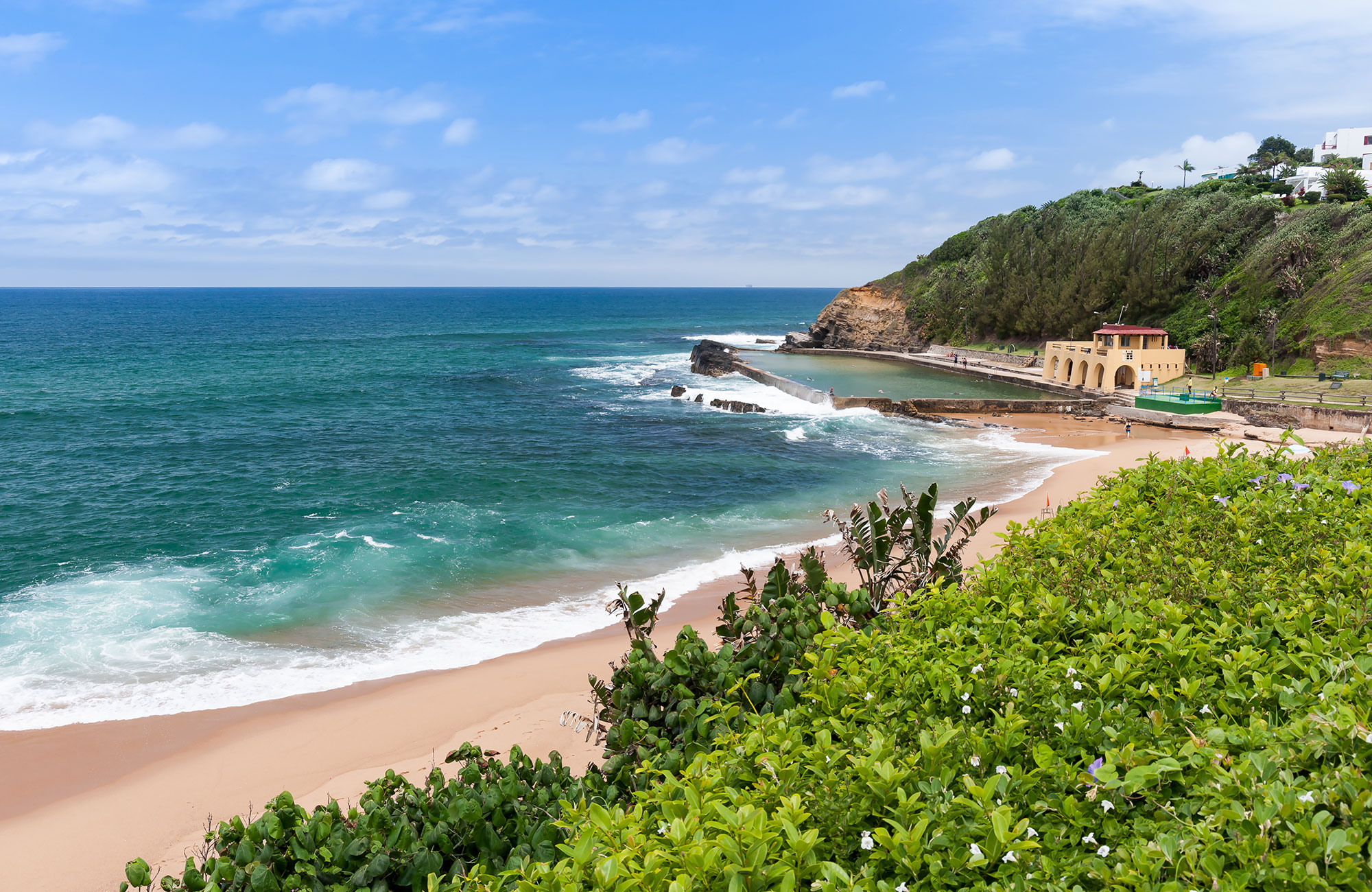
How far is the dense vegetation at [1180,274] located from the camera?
47156 mm

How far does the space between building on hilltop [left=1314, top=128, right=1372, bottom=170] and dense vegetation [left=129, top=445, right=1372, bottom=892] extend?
397 feet

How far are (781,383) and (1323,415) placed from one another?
93.1 ft

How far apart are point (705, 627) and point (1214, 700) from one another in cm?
1235

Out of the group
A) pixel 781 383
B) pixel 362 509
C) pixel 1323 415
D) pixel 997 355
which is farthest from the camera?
pixel 997 355

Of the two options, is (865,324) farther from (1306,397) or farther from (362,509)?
(362,509)

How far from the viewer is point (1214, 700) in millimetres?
3895

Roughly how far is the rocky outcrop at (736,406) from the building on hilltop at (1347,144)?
9452cm

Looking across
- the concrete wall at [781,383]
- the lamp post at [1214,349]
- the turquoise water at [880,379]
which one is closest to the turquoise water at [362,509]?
the concrete wall at [781,383]

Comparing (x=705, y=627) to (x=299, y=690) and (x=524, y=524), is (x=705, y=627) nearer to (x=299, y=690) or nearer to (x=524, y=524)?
(x=299, y=690)

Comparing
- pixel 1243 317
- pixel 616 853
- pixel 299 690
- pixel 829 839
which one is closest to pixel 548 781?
pixel 616 853

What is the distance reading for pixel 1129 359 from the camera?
4662 centimetres

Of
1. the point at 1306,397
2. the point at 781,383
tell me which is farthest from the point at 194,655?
the point at 1306,397

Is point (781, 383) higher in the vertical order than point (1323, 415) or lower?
higher

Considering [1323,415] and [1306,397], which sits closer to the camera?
[1323,415]
